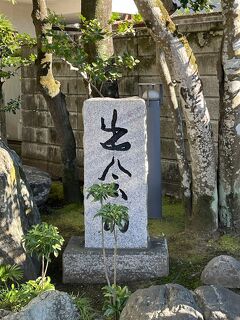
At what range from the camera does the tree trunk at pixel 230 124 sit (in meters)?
6.16

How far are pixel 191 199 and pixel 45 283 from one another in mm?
2795

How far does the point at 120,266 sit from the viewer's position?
18.6 ft

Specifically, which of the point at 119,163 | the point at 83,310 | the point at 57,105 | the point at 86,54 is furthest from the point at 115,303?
the point at 57,105

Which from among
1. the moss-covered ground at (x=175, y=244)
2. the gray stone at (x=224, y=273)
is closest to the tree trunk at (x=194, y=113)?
the moss-covered ground at (x=175, y=244)

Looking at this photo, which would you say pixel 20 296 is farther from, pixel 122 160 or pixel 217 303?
pixel 122 160

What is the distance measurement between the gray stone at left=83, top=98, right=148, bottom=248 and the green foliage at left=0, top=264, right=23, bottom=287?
122cm

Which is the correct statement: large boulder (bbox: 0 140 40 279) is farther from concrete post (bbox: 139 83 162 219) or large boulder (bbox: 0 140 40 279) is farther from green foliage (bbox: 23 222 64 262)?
concrete post (bbox: 139 83 162 219)

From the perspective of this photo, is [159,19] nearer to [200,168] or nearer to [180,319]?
[200,168]

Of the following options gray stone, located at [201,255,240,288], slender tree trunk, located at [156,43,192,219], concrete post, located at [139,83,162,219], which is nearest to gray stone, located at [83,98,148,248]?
gray stone, located at [201,255,240,288]

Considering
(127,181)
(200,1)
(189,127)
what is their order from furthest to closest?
1. (200,1)
2. (189,127)
3. (127,181)

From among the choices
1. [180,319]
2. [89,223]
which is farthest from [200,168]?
[180,319]

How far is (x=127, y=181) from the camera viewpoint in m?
5.85

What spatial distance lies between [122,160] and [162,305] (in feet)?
7.65

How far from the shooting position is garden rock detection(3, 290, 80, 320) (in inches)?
148
